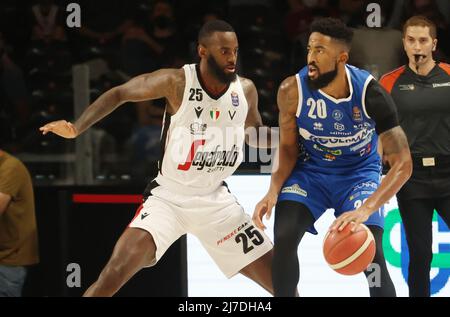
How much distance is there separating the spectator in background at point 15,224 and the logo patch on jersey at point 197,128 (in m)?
1.40

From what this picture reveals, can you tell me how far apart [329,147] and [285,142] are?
0.86 feet

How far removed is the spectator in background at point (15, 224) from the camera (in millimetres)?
6547

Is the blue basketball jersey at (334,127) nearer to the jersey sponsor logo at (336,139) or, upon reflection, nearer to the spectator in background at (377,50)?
the jersey sponsor logo at (336,139)

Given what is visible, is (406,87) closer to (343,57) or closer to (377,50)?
(377,50)

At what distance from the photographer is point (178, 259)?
21.7ft

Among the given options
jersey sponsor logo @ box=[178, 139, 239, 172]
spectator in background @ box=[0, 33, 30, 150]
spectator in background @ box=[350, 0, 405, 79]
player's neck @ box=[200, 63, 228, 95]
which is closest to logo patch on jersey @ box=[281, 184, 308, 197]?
jersey sponsor logo @ box=[178, 139, 239, 172]

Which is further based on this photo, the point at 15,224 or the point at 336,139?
the point at 15,224

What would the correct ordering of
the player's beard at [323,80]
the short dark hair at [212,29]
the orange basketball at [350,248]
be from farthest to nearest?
the short dark hair at [212,29] < the player's beard at [323,80] < the orange basketball at [350,248]

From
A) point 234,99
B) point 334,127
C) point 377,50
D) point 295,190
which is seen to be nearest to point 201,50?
point 234,99

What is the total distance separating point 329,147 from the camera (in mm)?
5660

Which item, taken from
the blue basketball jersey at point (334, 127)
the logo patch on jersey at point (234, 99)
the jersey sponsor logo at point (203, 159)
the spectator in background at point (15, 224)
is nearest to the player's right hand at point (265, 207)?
the blue basketball jersey at point (334, 127)

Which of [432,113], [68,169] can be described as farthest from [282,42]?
[68,169]

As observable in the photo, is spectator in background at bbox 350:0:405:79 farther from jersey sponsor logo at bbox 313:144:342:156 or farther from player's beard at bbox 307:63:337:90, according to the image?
jersey sponsor logo at bbox 313:144:342:156

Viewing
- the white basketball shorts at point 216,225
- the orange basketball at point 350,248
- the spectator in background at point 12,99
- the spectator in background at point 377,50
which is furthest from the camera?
the spectator in background at point 12,99
